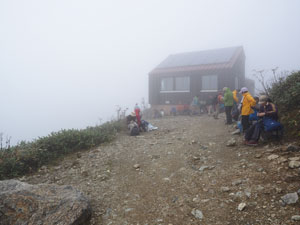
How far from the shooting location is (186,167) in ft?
15.3

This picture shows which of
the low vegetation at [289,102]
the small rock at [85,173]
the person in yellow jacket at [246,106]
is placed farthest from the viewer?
the person in yellow jacket at [246,106]

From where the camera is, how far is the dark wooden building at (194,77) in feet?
54.1

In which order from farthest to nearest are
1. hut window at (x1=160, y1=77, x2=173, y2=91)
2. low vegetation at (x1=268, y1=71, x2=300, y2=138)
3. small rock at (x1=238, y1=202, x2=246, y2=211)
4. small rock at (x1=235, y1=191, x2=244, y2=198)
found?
1. hut window at (x1=160, y1=77, x2=173, y2=91)
2. low vegetation at (x1=268, y1=71, x2=300, y2=138)
3. small rock at (x1=235, y1=191, x2=244, y2=198)
4. small rock at (x1=238, y1=202, x2=246, y2=211)

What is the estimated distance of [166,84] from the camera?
1877 centimetres

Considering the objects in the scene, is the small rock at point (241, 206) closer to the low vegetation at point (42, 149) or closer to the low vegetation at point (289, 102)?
the low vegetation at point (289, 102)

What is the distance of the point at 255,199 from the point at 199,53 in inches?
794

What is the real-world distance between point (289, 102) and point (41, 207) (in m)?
6.77

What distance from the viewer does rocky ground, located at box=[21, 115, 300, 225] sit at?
288cm

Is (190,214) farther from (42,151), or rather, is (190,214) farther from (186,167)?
(42,151)

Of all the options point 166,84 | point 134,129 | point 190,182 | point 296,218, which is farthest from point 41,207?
point 166,84

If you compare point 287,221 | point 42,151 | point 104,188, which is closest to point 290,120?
point 287,221

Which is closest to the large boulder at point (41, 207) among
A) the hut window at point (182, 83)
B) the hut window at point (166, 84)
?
the hut window at point (182, 83)

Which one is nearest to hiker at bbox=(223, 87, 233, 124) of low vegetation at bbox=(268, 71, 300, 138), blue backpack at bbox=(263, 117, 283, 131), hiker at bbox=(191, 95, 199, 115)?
low vegetation at bbox=(268, 71, 300, 138)

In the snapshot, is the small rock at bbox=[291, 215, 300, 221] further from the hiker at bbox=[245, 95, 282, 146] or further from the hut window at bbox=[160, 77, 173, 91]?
the hut window at bbox=[160, 77, 173, 91]
